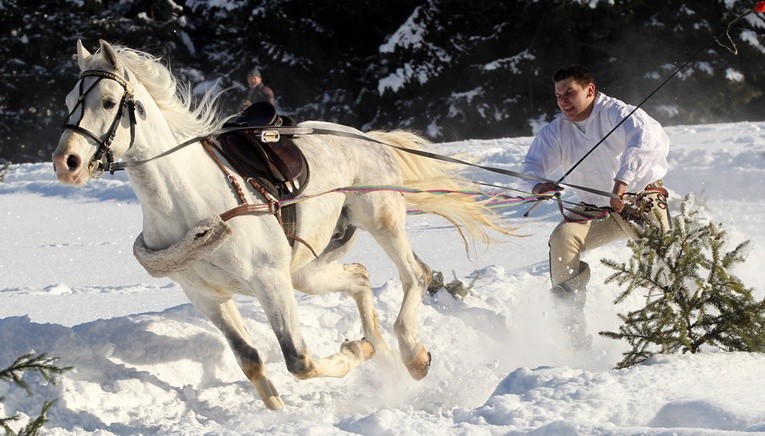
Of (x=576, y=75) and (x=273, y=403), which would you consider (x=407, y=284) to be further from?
(x=576, y=75)

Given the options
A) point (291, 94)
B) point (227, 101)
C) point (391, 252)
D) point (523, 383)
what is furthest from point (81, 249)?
point (291, 94)

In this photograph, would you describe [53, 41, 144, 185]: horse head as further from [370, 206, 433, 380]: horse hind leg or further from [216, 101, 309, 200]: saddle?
[370, 206, 433, 380]: horse hind leg

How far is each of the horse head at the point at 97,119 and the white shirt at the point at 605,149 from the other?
252cm

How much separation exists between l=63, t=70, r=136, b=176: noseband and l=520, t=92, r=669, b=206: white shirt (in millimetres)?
2499

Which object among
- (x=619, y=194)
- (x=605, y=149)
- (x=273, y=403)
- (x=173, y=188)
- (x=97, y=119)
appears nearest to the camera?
(x=97, y=119)

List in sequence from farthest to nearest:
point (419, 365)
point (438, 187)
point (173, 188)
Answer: point (438, 187), point (419, 365), point (173, 188)

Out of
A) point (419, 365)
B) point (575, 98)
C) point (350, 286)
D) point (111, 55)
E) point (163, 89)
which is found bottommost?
point (419, 365)

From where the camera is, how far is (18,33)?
2403 cm

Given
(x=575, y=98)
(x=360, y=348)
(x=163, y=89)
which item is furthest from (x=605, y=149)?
(x=163, y=89)

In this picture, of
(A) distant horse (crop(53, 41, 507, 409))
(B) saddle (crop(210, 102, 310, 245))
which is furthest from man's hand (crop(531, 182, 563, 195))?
(B) saddle (crop(210, 102, 310, 245))

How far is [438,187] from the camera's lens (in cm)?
666

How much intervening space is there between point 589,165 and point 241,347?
2.33m

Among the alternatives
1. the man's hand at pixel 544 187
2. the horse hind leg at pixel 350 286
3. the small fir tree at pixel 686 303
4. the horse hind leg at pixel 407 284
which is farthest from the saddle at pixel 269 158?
the small fir tree at pixel 686 303

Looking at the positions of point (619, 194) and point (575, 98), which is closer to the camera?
point (619, 194)
